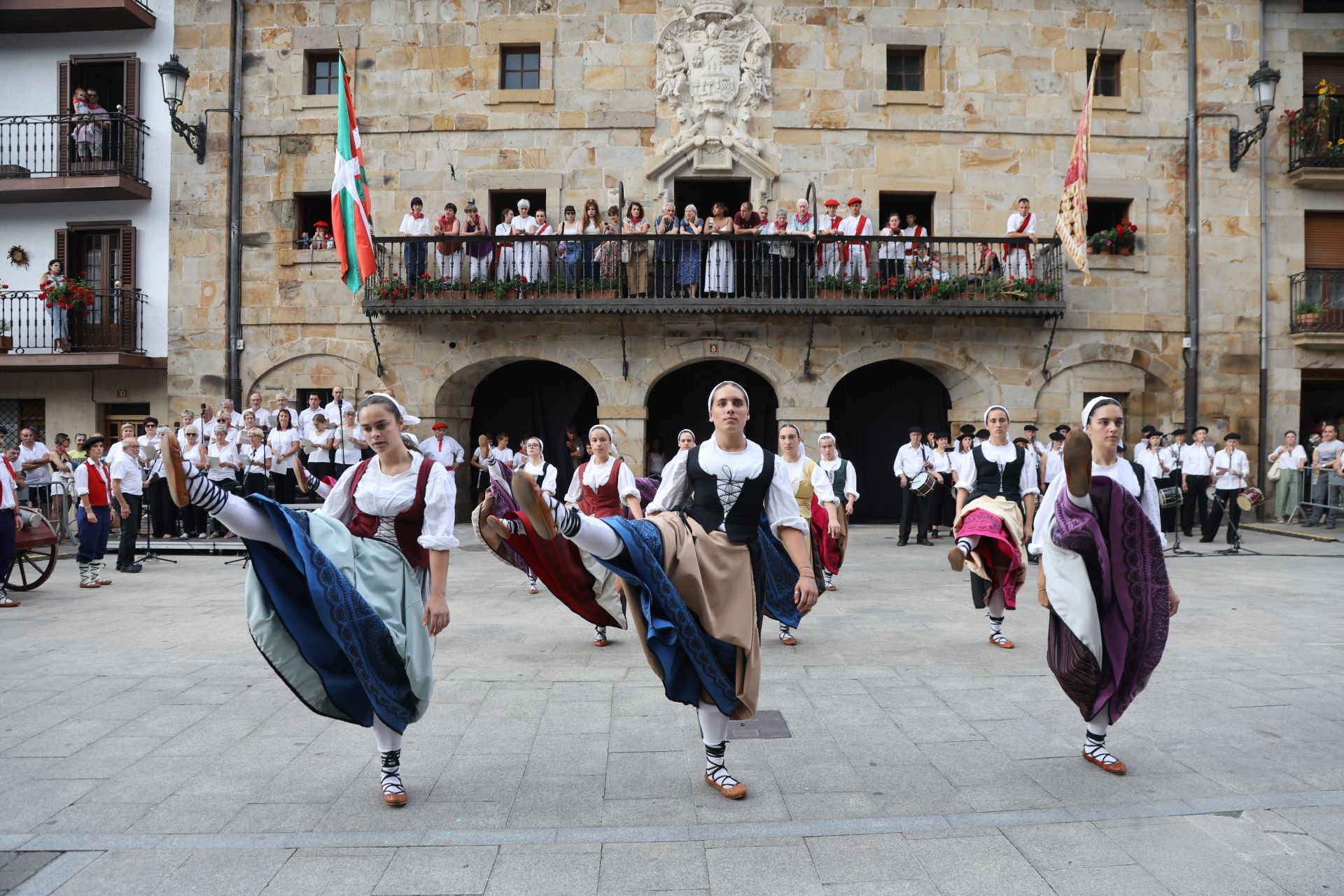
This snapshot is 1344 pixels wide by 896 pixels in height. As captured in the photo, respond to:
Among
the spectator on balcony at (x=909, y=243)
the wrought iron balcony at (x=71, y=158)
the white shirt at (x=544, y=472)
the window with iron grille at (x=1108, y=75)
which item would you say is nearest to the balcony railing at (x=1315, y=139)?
the window with iron grille at (x=1108, y=75)

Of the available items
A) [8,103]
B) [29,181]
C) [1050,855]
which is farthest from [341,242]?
[1050,855]

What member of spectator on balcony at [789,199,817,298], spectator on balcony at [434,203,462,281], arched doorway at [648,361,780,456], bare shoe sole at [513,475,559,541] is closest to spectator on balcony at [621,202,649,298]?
spectator on balcony at [789,199,817,298]

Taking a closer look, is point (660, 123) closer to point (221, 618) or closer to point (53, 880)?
point (221, 618)

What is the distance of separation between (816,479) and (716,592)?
13.8 feet

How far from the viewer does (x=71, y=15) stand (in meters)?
17.3

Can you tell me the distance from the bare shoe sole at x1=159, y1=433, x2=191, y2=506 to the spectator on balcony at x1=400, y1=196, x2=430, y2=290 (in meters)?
13.8

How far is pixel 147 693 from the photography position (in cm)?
595

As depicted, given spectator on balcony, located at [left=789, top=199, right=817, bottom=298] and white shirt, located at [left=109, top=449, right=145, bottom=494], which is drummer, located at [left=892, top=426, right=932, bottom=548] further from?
white shirt, located at [left=109, top=449, right=145, bottom=494]

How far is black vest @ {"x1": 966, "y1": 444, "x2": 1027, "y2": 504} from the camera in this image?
778cm

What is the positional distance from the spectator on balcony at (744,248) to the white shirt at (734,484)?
11873 millimetres

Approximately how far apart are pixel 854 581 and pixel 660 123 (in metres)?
10.2

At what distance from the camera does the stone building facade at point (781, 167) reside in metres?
17.2

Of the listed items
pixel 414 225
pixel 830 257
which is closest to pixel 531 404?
pixel 414 225

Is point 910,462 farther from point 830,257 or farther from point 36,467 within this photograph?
point 36,467
